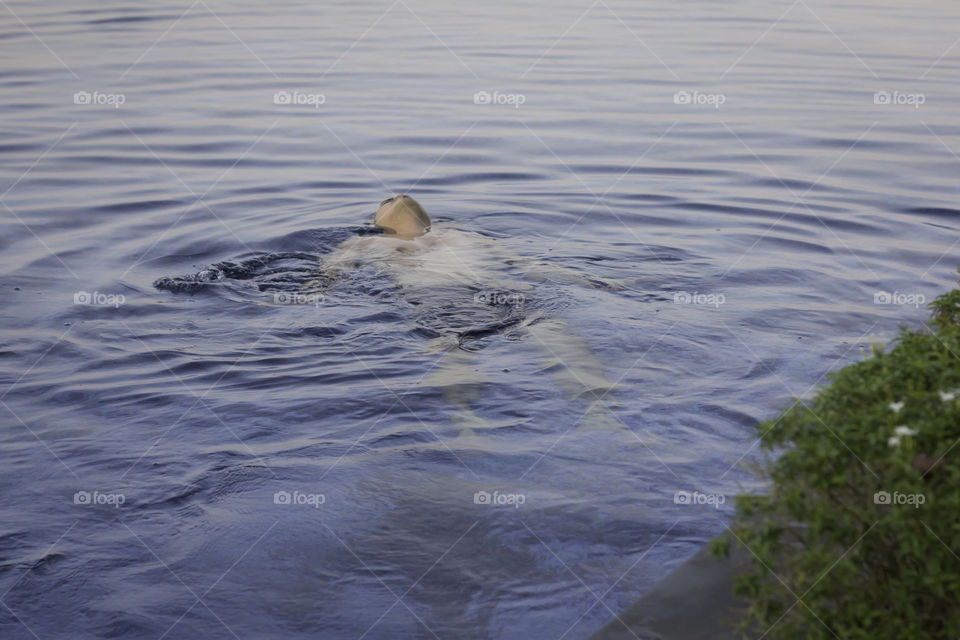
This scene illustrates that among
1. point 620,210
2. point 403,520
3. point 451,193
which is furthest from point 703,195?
point 403,520

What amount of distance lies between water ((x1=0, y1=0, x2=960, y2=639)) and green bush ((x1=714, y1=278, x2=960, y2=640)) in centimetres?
142

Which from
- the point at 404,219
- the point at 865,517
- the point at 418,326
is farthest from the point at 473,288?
the point at 865,517

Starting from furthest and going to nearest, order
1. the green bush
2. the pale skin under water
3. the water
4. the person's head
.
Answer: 1. the person's head
2. the pale skin under water
3. the water
4. the green bush

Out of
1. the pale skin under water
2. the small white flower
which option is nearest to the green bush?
the small white flower

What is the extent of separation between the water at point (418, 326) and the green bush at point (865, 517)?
142cm

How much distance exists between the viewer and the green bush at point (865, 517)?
2590mm

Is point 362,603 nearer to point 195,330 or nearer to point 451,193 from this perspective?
point 195,330

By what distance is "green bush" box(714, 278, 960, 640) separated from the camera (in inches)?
102

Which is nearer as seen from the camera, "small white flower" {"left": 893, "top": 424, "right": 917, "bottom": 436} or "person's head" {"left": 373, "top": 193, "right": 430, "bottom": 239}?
"small white flower" {"left": 893, "top": 424, "right": 917, "bottom": 436}

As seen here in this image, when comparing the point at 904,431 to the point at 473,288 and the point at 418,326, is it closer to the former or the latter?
the point at 418,326

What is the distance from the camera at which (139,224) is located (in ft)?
33.4

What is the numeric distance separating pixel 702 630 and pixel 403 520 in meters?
1.81

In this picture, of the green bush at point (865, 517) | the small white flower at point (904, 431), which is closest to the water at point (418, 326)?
the green bush at point (865, 517)

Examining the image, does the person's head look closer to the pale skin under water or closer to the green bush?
the pale skin under water
